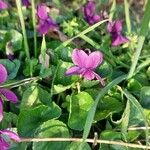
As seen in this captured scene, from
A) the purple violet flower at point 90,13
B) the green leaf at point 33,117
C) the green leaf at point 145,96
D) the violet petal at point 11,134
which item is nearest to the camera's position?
the violet petal at point 11,134

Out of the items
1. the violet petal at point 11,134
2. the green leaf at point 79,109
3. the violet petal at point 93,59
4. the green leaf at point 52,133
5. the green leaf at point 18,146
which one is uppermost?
the violet petal at point 93,59

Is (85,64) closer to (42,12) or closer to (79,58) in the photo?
(79,58)

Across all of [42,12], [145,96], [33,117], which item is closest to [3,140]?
[33,117]

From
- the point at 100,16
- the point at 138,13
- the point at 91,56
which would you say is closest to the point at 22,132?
the point at 91,56

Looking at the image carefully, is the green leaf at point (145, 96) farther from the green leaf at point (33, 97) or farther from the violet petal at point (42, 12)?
the violet petal at point (42, 12)

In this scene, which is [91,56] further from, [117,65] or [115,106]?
[117,65]

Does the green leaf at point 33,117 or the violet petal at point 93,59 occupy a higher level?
the violet petal at point 93,59

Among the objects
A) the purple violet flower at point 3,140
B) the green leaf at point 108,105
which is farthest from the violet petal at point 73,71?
the purple violet flower at point 3,140
